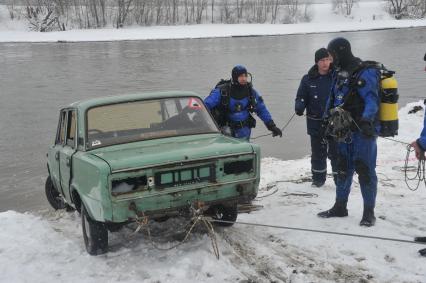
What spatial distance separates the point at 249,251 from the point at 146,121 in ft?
6.17

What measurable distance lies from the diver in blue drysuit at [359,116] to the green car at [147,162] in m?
1.18

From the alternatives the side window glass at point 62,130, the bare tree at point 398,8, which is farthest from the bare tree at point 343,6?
the side window glass at point 62,130

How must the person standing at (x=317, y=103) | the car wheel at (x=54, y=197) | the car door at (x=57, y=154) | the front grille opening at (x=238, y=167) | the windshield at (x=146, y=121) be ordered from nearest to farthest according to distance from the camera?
1. the front grille opening at (x=238, y=167)
2. the windshield at (x=146, y=121)
3. the car door at (x=57, y=154)
4. the person standing at (x=317, y=103)
5. the car wheel at (x=54, y=197)

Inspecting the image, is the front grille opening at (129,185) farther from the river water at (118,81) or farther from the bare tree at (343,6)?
the bare tree at (343,6)

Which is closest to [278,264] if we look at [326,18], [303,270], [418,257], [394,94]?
[303,270]

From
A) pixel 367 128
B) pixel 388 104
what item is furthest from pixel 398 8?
pixel 367 128

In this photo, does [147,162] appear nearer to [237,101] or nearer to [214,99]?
[214,99]

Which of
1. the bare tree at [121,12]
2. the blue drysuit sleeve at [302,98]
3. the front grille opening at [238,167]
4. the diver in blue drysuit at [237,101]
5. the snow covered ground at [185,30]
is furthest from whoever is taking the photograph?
the bare tree at [121,12]

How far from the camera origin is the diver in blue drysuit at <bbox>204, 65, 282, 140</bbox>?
706 cm

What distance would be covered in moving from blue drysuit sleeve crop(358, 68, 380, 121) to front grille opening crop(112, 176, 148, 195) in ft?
7.66

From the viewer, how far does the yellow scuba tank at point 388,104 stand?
539 cm

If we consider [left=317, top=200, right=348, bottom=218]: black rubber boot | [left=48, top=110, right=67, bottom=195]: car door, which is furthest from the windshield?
[left=317, top=200, right=348, bottom=218]: black rubber boot

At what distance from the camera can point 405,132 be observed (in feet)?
37.9

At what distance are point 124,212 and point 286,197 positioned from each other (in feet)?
10.5
